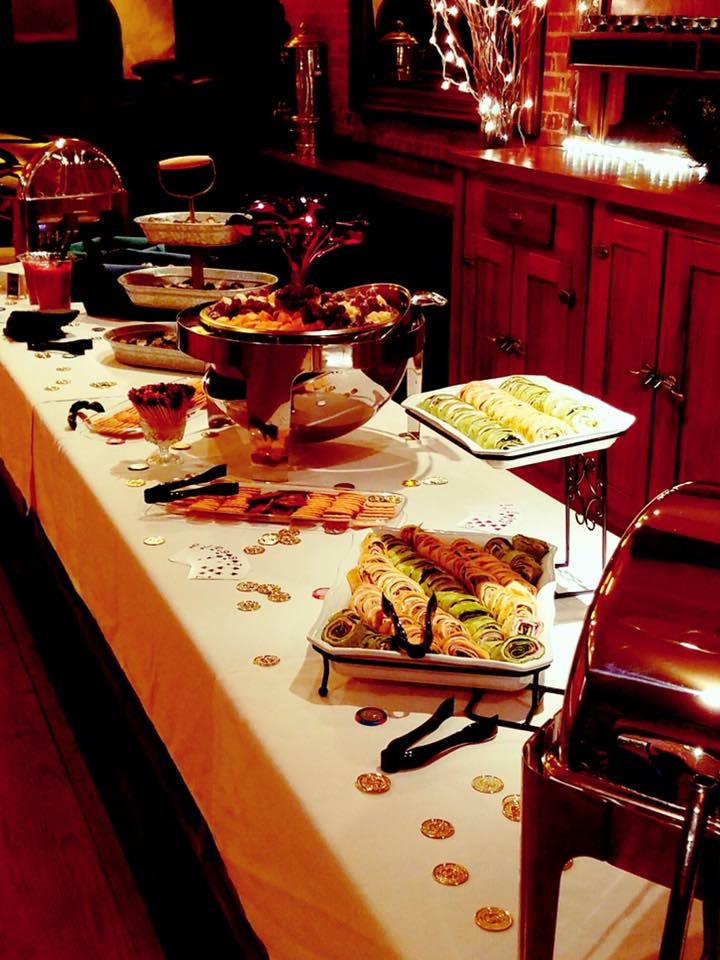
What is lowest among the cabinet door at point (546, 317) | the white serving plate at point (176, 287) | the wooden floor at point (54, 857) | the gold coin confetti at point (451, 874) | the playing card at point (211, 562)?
the wooden floor at point (54, 857)

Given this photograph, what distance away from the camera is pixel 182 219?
2.91 m

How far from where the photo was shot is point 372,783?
108cm

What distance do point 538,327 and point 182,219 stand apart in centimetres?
125

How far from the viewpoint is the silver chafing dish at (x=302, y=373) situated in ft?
6.06

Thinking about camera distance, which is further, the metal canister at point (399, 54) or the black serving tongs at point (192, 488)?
the metal canister at point (399, 54)

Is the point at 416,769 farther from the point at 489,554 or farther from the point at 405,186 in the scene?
the point at 405,186

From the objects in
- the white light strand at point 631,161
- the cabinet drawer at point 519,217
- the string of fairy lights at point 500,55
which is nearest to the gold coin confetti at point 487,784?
the white light strand at point 631,161

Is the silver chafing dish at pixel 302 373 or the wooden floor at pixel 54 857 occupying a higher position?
the silver chafing dish at pixel 302 373

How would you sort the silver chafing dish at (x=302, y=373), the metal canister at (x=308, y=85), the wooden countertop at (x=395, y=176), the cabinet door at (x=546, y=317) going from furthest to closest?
the metal canister at (x=308, y=85), the wooden countertop at (x=395, y=176), the cabinet door at (x=546, y=317), the silver chafing dish at (x=302, y=373)

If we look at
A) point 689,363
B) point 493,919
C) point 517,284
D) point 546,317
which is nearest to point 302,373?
point 493,919

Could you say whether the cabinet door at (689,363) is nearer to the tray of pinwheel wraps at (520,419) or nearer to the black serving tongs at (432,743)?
the tray of pinwheel wraps at (520,419)

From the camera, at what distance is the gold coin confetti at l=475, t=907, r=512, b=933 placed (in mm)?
895

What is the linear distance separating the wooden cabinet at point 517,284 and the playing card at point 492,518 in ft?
5.75

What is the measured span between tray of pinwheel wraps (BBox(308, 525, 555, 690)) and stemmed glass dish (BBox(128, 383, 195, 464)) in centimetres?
61
